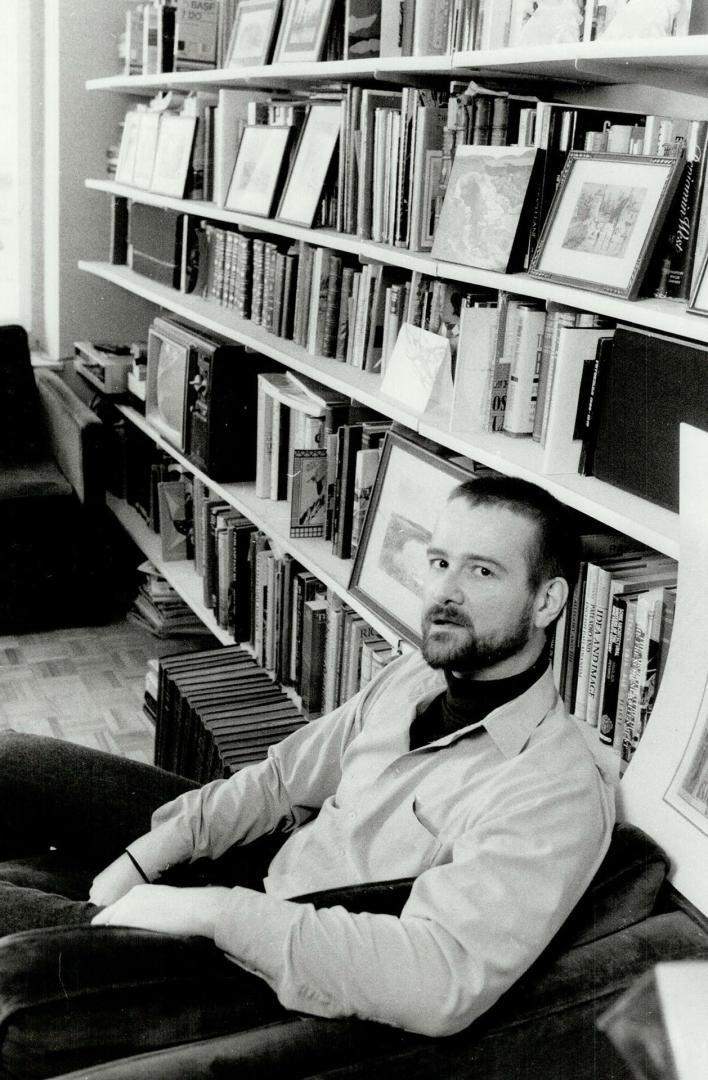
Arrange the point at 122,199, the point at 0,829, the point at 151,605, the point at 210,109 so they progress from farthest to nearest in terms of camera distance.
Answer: the point at 122,199 < the point at 151,605 < the point at 210,109 < the point at 0,829

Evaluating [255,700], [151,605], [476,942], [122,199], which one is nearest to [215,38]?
[122,199]

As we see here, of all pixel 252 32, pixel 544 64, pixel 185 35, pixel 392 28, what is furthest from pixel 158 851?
pixel 185 35

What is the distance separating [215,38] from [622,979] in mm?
3016

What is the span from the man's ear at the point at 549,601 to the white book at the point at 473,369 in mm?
478

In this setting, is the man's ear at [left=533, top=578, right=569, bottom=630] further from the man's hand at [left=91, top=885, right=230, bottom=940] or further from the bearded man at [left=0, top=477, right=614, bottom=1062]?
the man's hand at [left=91, top=885, right=230, bottom=940]

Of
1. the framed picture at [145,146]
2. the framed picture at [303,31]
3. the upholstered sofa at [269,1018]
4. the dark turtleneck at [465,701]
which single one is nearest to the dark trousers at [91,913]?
the upholstered sofa at [269,1018]

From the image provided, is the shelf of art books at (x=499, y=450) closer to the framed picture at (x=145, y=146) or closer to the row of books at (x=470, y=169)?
the row of books at (x=470, y=169)

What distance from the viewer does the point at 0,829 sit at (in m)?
1.70

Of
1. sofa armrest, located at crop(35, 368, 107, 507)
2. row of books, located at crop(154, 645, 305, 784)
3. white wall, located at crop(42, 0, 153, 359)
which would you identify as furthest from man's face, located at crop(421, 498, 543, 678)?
white wall, located at crop(42, 0, 153, 359)

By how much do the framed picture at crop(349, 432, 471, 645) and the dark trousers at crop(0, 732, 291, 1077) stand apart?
58 centimetres

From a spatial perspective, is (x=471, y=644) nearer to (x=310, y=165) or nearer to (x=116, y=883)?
(x=116, y=883)

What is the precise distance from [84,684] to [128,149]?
5.88 feet

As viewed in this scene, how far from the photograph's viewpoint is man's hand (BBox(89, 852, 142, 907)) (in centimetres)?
156

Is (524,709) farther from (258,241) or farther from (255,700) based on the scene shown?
(258,241)
